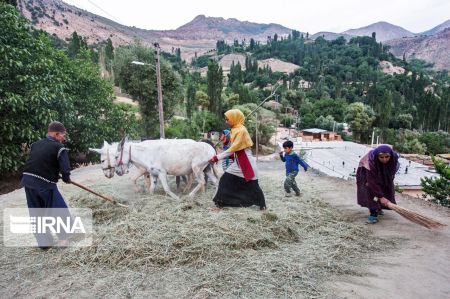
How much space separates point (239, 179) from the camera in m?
5.83

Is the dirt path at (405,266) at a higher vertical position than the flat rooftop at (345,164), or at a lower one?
higher

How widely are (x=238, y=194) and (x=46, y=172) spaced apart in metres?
2.89

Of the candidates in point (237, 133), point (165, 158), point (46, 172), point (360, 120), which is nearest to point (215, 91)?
point (360, 120)

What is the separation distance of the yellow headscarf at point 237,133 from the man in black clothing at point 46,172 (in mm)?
2490

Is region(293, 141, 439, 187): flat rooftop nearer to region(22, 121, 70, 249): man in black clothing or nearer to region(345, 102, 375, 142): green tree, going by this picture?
region(345, 102, 375, 142): green tree

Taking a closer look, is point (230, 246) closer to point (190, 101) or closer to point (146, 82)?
point (146, 82)

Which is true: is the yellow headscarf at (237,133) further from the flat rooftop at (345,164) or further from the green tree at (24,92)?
the flat rooftop at (345,164)

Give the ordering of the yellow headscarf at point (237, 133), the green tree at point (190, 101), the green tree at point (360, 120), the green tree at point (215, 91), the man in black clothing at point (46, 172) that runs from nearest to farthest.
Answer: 1. the man in black clothing at point (46, 172)
2. the yellow headscarf at point (237, 133)
3. the green tree at point (190, 101)
4. the green tree at point (215, 91)
5. the green tree at point (360, 120)

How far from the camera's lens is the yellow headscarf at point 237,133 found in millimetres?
5684

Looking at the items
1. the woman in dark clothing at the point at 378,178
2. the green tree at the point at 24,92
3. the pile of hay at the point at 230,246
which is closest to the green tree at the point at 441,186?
the woman in dark clothing at the point at 378,178

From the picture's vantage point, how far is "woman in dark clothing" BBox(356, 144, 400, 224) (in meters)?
5.82

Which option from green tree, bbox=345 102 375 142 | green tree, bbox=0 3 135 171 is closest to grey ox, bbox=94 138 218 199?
green tree, bbox=0 3 135 171

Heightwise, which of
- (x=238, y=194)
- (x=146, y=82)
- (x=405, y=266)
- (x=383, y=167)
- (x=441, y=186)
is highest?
(x=146, y=82)

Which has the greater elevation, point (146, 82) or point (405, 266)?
point (146, 82)
